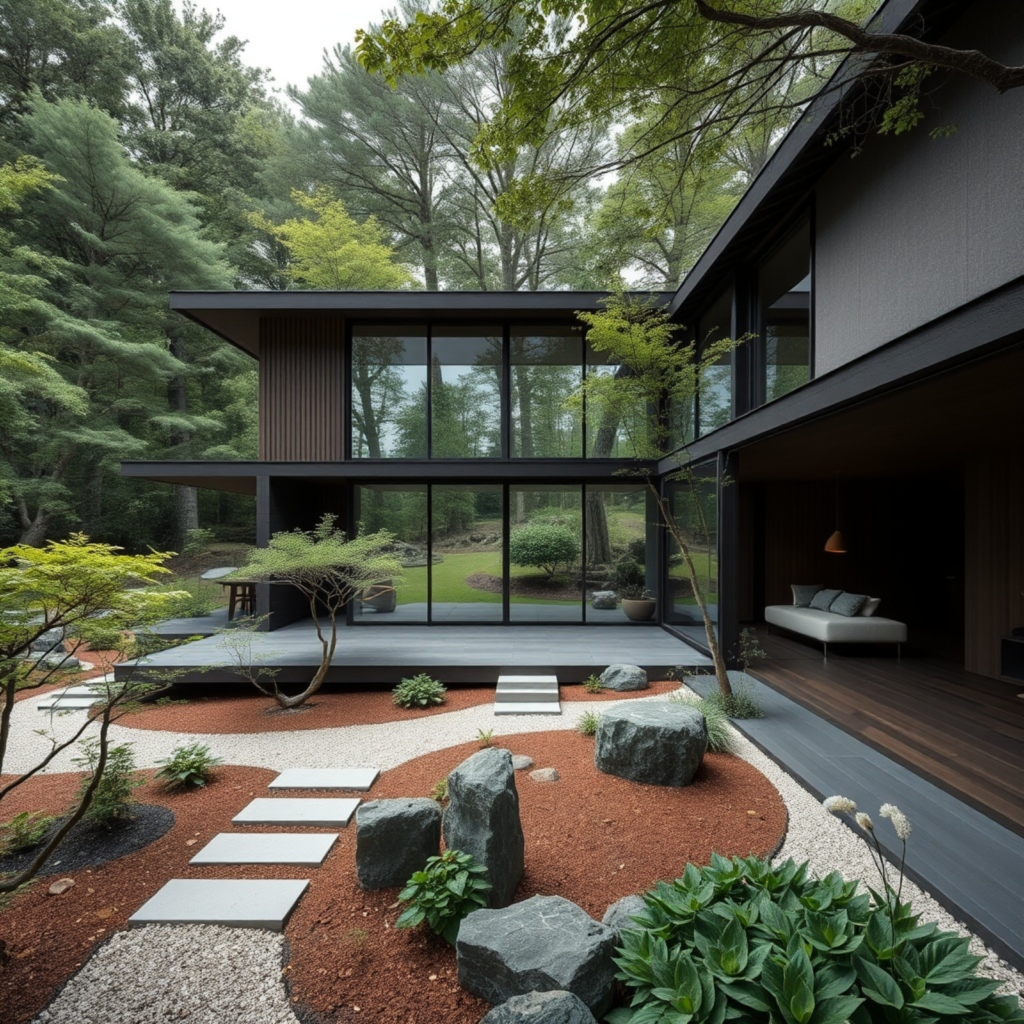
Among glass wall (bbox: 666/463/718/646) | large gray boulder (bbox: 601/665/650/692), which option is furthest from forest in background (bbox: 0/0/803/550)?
large gray boulder (bbox: 601/665/650/692)

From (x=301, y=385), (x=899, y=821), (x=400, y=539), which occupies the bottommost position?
(x=899, y=821)

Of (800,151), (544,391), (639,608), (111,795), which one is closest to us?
(111,795)

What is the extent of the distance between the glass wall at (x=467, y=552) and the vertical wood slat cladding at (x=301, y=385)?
2.18 m

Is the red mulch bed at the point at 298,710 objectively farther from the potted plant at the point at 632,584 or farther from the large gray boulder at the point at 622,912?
the large gray boulder at the point at 622,912

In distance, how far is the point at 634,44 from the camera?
3246mm

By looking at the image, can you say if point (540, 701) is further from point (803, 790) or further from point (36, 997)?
point (36, 997)

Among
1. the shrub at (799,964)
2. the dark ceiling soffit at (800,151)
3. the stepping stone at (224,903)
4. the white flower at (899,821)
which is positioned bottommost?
the stepping stone at (224,903)

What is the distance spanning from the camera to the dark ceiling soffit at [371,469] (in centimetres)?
838

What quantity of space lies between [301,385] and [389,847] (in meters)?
8.05

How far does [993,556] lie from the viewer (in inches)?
233

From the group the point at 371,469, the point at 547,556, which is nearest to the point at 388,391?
the point at 371,469

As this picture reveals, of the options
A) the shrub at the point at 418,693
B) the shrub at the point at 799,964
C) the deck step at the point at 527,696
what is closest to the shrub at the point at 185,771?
the shrub at the point at 418,693

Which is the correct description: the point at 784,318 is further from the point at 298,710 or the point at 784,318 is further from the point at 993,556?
the point at 298,710

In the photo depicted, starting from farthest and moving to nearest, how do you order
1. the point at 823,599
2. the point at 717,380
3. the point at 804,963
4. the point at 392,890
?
the point at 823,599, the point at 717,380, the point at 392,890, the point at 804,963
